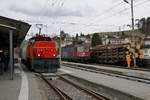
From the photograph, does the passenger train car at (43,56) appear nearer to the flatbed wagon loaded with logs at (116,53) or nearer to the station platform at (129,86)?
the station platform at (129,86)

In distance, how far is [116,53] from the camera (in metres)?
25.6

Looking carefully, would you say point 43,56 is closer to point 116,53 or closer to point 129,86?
point 129,86

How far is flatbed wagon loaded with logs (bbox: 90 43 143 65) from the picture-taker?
903 inches

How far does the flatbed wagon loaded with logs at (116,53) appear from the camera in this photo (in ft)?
75.3

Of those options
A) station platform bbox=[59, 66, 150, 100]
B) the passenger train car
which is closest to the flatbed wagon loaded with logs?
the passenger train car

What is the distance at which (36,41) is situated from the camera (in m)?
16.2

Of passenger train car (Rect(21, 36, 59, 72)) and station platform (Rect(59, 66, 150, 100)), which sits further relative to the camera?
passenger train car (Rect(21, 36, 59, 72))

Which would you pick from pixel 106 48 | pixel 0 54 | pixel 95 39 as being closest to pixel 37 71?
pixel 0 54

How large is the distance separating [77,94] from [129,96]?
2.50 metres

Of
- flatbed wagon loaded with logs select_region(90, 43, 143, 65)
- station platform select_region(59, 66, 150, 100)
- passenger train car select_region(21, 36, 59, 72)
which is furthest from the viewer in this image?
flatbed wagon loaded with logs select_region(90, 43, 143, 65)

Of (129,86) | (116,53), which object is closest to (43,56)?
(129,86)

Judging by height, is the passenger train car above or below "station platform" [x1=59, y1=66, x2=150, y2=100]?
above

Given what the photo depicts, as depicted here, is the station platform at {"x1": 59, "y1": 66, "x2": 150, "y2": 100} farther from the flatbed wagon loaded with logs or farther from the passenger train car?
the flatbed wagon loaded with logs

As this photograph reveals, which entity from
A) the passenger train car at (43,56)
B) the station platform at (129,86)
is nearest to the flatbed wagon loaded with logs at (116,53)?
the passenger train car at (43,56)
